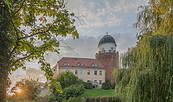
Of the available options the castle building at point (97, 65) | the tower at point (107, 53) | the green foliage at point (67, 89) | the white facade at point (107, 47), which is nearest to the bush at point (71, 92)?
the green foliage at point (67, 89)

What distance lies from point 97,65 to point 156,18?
25.2m

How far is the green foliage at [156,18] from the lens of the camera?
3.99 m

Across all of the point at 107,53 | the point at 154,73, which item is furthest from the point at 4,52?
the point at 107,53

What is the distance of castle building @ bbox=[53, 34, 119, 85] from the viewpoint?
90.1ft

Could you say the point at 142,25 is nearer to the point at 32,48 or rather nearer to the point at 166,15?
the point at 166,15

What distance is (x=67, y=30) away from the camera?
11.5ft

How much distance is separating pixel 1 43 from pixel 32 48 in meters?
0.71

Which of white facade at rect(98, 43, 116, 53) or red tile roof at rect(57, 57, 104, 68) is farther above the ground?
white facade at rect(98, 43, 116, 53)

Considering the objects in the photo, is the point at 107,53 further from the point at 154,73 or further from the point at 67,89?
the point at 154,73

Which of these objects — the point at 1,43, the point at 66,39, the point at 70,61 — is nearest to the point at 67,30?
the point at 66,39

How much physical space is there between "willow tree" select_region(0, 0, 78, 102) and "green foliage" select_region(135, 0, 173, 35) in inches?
93.8

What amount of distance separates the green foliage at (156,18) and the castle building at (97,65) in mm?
22619

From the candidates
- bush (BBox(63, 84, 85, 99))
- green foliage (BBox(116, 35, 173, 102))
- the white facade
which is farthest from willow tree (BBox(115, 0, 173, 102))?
the white facade

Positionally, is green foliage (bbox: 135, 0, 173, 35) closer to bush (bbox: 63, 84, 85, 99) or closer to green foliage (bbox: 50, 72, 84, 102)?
green foliage (bbox: 50, 72, 84, 102)
